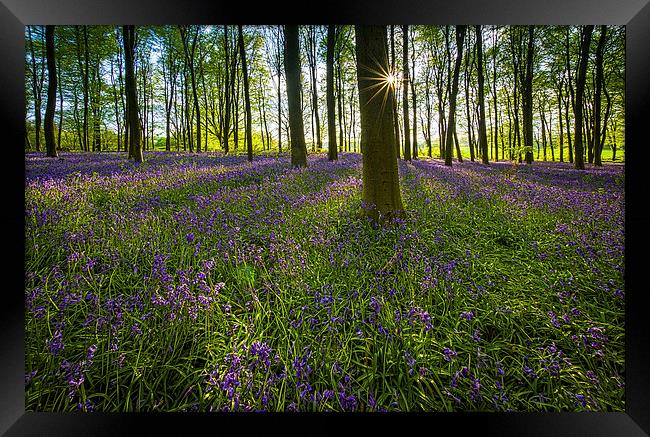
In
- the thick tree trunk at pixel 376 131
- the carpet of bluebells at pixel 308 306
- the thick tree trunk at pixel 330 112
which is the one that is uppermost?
the thick tree trunk at pixel 330 112

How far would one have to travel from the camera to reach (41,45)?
8.00 ft

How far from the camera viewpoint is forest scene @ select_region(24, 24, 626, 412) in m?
1.80

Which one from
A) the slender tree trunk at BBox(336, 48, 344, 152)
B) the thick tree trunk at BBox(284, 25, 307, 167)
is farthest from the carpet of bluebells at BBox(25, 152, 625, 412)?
the thick tree trunk at BBox(284, 25, 307, 167)

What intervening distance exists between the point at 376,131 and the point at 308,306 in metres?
2.24

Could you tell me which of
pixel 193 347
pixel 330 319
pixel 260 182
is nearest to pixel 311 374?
pixel 330 319

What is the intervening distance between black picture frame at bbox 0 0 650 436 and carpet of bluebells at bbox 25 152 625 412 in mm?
109

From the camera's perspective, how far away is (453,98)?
555cm

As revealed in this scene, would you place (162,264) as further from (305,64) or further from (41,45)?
(305,64)

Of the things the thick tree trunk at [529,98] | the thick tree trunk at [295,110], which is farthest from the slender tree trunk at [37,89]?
the thick tree trunk at [529,98]

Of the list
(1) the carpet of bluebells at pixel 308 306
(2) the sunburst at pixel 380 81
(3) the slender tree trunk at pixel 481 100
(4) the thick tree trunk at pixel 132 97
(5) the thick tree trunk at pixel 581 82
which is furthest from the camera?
(3) the slender tree trunk at pixel 481 100

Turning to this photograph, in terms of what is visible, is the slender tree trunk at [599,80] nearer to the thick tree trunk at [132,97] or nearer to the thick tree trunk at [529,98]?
the thick tree trunk at [529,98]

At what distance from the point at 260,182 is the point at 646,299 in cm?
489

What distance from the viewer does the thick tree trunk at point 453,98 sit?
341cm

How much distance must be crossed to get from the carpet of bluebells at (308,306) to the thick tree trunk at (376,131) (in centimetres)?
26
